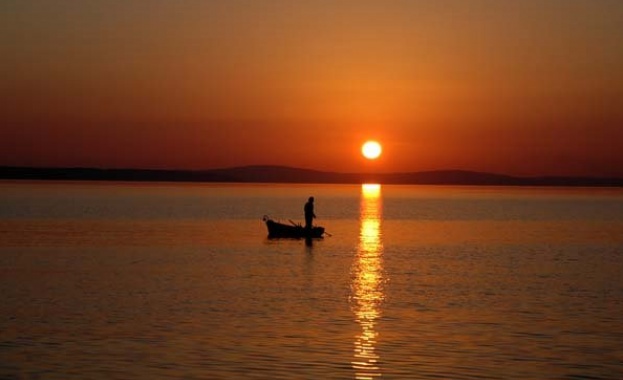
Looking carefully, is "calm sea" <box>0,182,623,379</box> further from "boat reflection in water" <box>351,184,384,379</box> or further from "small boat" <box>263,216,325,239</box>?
"small boat" <box>263,216,325,239</box>

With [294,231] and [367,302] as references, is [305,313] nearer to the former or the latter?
[367,302]

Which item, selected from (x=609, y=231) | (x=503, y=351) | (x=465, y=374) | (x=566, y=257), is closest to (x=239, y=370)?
(x=465, y=374)

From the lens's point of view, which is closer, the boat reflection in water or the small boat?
the boat reflection in water

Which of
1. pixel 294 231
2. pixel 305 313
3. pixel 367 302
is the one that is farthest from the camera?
pixel 294 231

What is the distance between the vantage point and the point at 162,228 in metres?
61.0

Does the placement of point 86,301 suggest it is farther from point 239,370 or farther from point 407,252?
point 407,252

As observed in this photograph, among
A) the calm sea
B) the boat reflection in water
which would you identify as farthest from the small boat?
the calm sea

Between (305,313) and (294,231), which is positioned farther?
(294,231)

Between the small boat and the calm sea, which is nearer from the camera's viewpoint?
the calm sea

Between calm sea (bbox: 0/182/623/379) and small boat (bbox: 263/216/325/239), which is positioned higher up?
small boat (bbox: 263/216/325/239)

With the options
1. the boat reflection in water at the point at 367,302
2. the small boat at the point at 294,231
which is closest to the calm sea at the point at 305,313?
the boat reflection in water at the point at 367,302

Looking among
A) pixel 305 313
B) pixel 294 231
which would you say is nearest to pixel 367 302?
pixel 305 313

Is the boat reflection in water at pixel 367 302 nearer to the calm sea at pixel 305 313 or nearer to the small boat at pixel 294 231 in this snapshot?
the calm sea at pixel 305 313

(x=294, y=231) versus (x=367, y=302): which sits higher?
(x=294, y=231)
